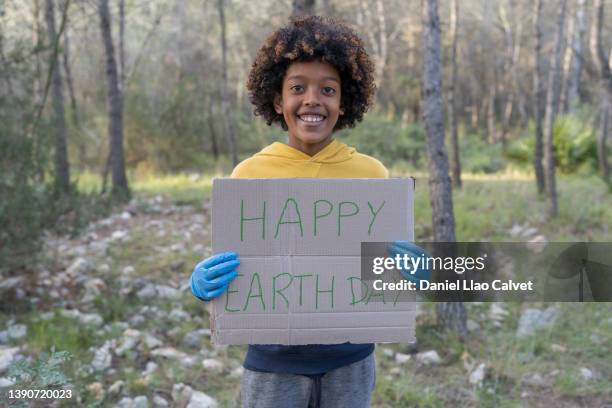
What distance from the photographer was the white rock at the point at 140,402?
328 centimetres

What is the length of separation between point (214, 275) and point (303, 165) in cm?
52

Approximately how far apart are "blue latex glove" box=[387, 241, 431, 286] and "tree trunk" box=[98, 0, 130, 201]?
7.68m

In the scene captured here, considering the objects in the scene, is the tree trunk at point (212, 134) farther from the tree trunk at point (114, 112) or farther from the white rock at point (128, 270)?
the white rock at point (128, 270)

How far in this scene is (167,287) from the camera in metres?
5.32

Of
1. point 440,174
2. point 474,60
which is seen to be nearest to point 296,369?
point 440,174

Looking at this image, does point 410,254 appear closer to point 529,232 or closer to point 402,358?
point 402,358

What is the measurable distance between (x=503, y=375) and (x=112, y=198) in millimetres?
6610

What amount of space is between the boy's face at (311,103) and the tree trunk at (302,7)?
352cm

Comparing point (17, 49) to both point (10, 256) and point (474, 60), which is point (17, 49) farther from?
point (474, 60)

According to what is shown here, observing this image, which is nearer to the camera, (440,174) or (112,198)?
(440,174)

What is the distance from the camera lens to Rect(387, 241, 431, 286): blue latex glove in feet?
6.10

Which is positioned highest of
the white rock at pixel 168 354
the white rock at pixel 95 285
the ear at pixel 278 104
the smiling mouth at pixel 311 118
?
the ear at pixel 278 104

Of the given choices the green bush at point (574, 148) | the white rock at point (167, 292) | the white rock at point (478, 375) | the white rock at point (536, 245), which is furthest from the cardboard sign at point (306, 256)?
the green bush at point (574, 148)

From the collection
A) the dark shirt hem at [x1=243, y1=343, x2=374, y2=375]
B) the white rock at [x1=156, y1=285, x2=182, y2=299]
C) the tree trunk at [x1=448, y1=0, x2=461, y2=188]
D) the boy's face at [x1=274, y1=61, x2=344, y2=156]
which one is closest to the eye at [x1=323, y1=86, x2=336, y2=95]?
the boy's face at [x1=274, y1=61, x2=344, y2=156]
